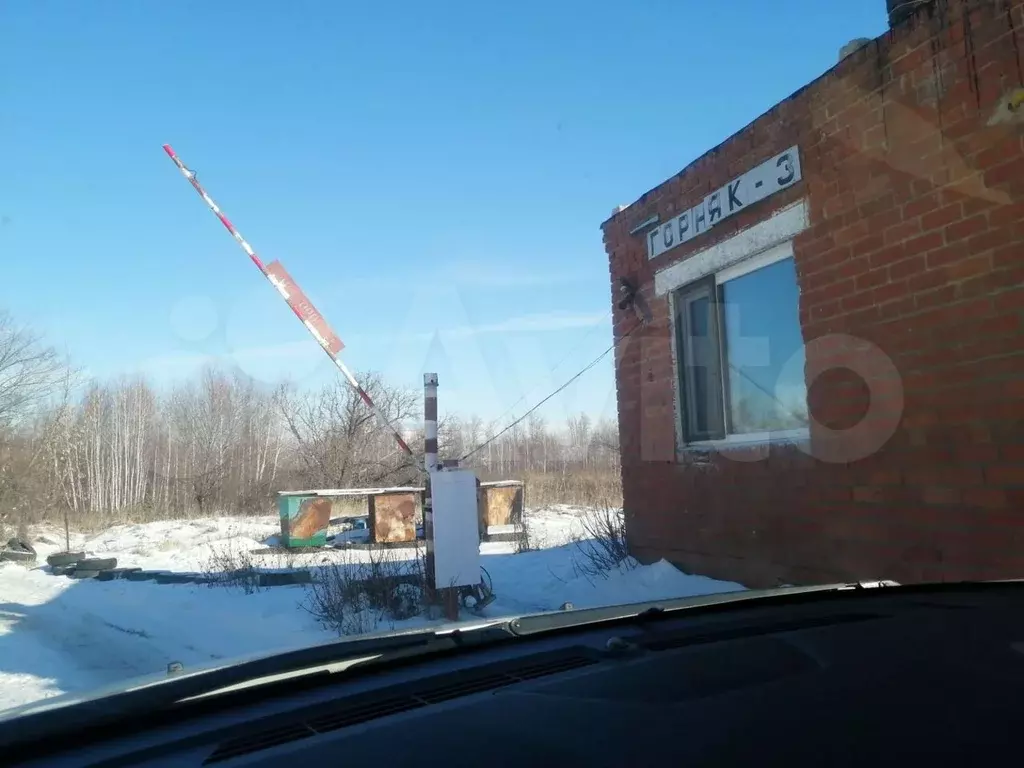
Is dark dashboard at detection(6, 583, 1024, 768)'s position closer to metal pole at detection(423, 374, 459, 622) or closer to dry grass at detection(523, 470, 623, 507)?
metal pole at detection(423, 374, 459, 622)

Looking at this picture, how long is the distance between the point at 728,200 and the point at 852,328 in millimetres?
1611

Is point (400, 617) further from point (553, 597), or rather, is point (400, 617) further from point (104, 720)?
point (104, 720)


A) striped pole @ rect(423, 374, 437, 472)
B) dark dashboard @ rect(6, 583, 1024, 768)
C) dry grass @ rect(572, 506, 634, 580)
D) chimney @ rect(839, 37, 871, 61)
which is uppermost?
chimney @ rect(839, 37, 871, 61)

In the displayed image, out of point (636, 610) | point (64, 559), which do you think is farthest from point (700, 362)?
point (64, 559)

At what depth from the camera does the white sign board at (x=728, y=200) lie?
230 inches

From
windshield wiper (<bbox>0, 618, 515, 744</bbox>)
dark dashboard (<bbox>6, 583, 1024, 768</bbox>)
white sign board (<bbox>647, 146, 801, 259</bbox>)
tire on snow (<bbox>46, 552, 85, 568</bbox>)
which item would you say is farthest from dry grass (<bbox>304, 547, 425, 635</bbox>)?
tire on snow (<bbox>46, 552, 85, 568</bbox>)

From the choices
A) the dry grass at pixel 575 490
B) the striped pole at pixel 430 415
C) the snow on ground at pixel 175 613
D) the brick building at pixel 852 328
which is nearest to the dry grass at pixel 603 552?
the snow on ground at pixel 175 613

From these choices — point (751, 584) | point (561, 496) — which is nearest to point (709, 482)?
point (751, 584)

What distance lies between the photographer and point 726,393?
260 inches

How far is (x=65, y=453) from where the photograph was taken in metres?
29.8

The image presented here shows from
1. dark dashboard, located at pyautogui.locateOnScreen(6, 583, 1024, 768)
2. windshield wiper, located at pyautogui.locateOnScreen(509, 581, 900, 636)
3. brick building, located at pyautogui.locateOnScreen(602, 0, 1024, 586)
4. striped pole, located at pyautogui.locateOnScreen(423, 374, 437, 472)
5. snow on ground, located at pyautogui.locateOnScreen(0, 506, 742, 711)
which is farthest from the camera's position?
striped pole, located at pyautogui.locateOnScreen(423, 374, 437, 472)

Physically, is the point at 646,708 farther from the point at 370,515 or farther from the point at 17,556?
the point at 17,556

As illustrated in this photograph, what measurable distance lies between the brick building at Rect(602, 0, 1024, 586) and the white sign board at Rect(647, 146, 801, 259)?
16 mm

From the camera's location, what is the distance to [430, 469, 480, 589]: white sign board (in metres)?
6.85
